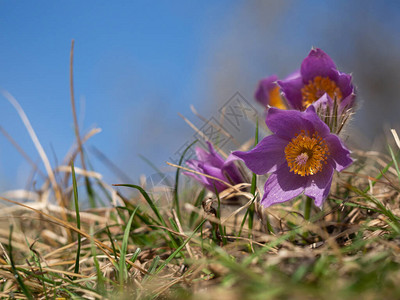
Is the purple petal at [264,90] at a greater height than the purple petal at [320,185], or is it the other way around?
the purple petal at [264,90]

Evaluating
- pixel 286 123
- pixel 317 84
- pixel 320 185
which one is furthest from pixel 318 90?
pixel 320 185

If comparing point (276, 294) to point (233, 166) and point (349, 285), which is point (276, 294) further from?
point (233, 166)

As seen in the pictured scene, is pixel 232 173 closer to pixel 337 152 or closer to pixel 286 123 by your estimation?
pixel 286 123

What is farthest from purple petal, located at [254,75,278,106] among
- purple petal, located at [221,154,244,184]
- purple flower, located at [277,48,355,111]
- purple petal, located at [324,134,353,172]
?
purple petal, located at [324,134,353,172]

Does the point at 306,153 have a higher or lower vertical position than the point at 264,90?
lower

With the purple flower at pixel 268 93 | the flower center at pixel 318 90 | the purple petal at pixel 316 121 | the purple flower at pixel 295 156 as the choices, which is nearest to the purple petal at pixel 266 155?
the purple flower at pixel 295 156

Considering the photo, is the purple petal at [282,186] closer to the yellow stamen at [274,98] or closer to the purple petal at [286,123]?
the purple petal at [286,123]
